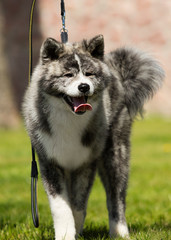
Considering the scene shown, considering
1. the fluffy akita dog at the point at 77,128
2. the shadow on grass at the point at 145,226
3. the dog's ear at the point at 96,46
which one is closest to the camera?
the fluffy akita dog at the point at 77,128

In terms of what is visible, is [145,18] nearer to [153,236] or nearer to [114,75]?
[114,75]

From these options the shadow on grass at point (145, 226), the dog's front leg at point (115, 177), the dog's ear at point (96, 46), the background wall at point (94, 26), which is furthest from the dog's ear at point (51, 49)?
the background wall at point (94, 26)

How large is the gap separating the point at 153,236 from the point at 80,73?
1.31m

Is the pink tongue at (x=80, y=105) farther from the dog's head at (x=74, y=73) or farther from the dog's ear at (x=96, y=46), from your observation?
the dog's ear at (x=96, y=46)

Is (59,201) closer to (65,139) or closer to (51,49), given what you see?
(65,139)

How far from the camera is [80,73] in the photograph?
3.49 meters

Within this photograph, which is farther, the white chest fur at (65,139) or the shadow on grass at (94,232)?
the shadow on grass at (94,232)

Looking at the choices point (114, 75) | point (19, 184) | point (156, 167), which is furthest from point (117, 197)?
point (156, 167)

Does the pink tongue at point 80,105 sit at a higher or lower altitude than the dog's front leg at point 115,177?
higher

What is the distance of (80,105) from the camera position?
3426mm

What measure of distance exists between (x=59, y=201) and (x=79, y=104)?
786mm

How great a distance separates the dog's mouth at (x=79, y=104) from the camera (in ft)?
11.3

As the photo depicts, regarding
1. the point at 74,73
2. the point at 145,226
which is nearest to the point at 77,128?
the point at 74,73

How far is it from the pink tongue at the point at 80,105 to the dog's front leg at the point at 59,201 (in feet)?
1.71
